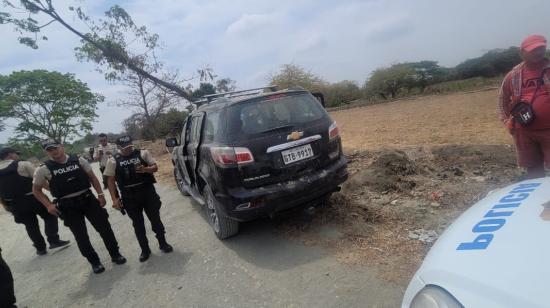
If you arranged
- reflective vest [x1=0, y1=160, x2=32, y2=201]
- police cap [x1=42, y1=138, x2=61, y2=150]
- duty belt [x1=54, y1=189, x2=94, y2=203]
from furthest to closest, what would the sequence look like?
reflective vest [x1=0, y1=160, x2=32, y2=201], duty belt [x1=54, y1=189, x2=94, y2=203], police cap [x1=42, y1=138, x2=61, y2=150]

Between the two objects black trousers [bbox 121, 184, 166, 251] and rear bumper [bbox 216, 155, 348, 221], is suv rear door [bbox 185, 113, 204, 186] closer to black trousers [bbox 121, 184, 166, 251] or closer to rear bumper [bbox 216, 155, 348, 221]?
black trousers [bbox 121, 184, 166, 251]

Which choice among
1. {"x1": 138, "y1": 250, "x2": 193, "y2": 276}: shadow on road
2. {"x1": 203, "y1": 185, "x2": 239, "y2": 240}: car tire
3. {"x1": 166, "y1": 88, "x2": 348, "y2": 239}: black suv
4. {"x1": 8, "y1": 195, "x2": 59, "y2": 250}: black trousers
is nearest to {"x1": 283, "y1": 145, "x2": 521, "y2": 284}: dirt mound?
{"x1": 166, "y1": 88, "x2": 348, "y2": 239}: black suv

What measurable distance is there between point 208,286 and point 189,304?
0.29 m

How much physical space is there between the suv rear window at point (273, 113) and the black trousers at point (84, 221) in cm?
218

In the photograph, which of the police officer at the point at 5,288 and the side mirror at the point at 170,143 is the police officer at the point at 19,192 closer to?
the side mirror at the point at 170,143

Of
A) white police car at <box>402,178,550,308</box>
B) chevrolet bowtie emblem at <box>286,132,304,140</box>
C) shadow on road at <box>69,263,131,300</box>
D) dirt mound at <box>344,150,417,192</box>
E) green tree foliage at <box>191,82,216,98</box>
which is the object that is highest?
green tree foliage at <box>191,82,216,98</box>

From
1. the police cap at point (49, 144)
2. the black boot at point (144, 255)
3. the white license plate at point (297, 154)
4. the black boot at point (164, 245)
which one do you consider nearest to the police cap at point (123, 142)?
the police cap at point (49, 144)

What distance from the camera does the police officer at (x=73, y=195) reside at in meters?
4.09

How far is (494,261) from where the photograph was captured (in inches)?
50.6

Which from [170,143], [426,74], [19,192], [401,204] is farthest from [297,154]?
[426,74]

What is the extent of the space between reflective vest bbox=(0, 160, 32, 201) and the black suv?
3.27 metres

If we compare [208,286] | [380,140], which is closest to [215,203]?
[208,286]

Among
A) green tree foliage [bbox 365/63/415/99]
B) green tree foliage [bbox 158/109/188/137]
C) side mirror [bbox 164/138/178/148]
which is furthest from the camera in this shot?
green tree foliage [bbox 365/63/415/99]

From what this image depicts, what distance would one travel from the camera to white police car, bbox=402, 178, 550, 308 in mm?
→ 1122
